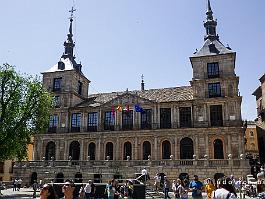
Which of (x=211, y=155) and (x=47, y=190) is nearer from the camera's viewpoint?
(x=47, y=190)

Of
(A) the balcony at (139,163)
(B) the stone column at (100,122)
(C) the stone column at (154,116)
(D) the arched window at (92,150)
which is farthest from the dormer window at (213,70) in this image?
(D) the arched window at (92,150)

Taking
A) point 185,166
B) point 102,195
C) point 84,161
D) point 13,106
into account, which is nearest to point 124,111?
point 84,161

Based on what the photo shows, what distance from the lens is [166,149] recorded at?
122 feet

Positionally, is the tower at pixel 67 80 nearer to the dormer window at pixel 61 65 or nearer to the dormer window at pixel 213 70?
the dormer window at pixel 61 65

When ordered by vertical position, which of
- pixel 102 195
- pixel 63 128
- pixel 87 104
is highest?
pixel 87 104

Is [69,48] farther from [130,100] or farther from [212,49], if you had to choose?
[212,49]

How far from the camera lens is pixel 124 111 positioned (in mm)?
40219

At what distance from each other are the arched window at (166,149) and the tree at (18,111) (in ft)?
46.8

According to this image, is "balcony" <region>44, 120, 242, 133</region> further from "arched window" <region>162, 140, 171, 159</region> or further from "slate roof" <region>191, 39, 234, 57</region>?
"slate roof" <region>191, 39, 234, 57</region>

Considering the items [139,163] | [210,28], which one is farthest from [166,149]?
[210,28]

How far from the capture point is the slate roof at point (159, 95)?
39.5 metres

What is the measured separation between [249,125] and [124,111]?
113 feet

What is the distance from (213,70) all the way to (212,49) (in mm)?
2887

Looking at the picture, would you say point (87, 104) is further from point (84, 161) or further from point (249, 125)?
point (249, 125)
